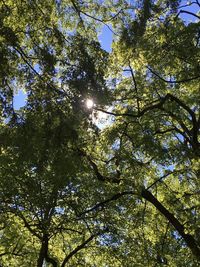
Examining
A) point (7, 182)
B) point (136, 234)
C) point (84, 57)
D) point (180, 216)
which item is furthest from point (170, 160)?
point (84, 57)

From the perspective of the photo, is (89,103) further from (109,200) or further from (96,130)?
(109,200)

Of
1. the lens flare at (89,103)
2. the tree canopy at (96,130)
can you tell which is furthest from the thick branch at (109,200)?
the lens flare at (89,103)

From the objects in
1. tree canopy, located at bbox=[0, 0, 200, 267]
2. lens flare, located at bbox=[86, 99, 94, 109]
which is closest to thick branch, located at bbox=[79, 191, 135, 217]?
tree canopy, located at bbox=[0, 0, 200, 267]

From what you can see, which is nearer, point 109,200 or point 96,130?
point 96,130

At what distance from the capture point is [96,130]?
8320mm

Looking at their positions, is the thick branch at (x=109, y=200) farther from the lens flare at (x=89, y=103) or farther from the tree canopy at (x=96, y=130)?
the lens flare at (x=89, y=103)

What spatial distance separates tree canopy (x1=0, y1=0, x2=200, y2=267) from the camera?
8227mm

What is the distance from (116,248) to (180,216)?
401 centimetres

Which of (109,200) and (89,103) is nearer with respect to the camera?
(89,103)

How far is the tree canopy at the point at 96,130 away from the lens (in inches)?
324

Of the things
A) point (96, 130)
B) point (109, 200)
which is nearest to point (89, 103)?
point (96, 130)

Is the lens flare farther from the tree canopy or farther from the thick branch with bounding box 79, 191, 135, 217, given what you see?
the thick branch with bounding box 79, 191, 135, 217

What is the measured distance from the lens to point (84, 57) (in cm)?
897

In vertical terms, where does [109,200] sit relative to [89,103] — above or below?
above
